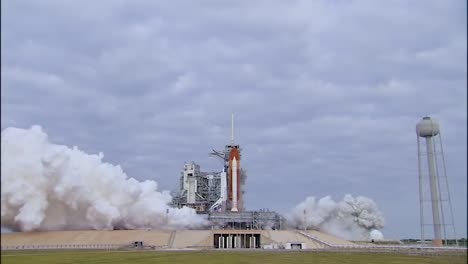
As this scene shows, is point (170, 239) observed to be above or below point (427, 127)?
below

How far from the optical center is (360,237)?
130m

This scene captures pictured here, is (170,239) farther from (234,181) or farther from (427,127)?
(427,127)

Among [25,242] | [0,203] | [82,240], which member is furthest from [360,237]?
[0,203]

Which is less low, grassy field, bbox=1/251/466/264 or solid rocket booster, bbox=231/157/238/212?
solid rocket booster, bbox=231/157/238/212

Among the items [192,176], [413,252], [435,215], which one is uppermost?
[192,176]

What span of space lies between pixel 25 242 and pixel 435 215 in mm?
77467

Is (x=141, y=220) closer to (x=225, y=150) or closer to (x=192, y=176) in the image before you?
(x=192, y=176)

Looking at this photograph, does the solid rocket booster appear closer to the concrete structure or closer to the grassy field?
the concrete structure

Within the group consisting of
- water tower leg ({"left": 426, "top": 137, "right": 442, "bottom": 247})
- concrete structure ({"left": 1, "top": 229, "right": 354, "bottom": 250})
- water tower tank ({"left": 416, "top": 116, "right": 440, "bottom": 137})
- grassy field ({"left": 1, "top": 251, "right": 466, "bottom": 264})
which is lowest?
grassy field ({"left": 1, "top": 251, "right": 466, "bottom": 264})

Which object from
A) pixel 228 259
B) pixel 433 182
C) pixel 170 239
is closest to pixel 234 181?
pixel 170 239

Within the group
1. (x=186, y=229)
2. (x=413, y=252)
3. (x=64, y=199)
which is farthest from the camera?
(x=186, y=229)

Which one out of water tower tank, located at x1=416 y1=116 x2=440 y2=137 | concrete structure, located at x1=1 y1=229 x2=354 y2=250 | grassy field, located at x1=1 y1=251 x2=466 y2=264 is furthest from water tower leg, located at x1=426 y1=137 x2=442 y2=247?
grassy field, located at x1=1 y1=251 x2=466 y2=264

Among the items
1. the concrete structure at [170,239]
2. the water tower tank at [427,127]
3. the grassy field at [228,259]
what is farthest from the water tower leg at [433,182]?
the grassy field at [228,259]

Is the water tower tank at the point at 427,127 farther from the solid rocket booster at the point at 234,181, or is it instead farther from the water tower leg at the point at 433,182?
the solid rocket booster at the point at 234,181
